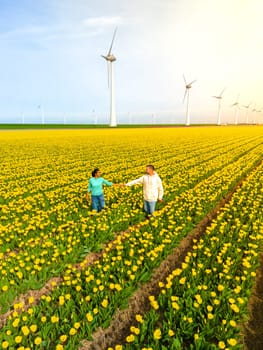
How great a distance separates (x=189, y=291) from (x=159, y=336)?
1.24 m

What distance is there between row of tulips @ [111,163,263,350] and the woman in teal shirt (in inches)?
154

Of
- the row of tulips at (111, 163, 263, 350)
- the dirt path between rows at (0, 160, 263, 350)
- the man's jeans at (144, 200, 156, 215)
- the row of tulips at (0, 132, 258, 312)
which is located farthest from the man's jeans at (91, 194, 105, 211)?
the row of tulips at (111, 163, 263, 350)

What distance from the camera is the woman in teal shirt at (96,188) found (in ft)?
28.0

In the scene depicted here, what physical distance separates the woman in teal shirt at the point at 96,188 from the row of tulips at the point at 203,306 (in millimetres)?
3917

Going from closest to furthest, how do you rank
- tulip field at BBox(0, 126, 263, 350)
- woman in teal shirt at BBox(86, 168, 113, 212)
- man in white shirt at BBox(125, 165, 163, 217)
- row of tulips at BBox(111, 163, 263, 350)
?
row of tulips at BBox(111, 163, 263, 350)
tulip field at BBox(0, 126, 263, 350)
man in white shirt at BBox(125, 165, 163, 217)
woman in teal shirt at BBox(86, 168, 113, 212)

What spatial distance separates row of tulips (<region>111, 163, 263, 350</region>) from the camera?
372 cm

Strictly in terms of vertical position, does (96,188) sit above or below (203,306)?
above

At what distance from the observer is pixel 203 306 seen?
4.28 m

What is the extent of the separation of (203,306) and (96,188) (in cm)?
540

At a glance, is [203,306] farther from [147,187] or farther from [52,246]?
[147,187]

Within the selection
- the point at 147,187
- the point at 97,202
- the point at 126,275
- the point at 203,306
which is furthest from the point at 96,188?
the point at 203,306

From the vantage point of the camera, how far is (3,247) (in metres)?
6.48

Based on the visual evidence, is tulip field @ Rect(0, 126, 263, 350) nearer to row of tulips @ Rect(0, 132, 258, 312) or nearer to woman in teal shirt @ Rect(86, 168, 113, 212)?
row of tulips @ Rect(0, 132, 258, 312)

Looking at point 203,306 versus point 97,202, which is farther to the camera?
point 97,202
